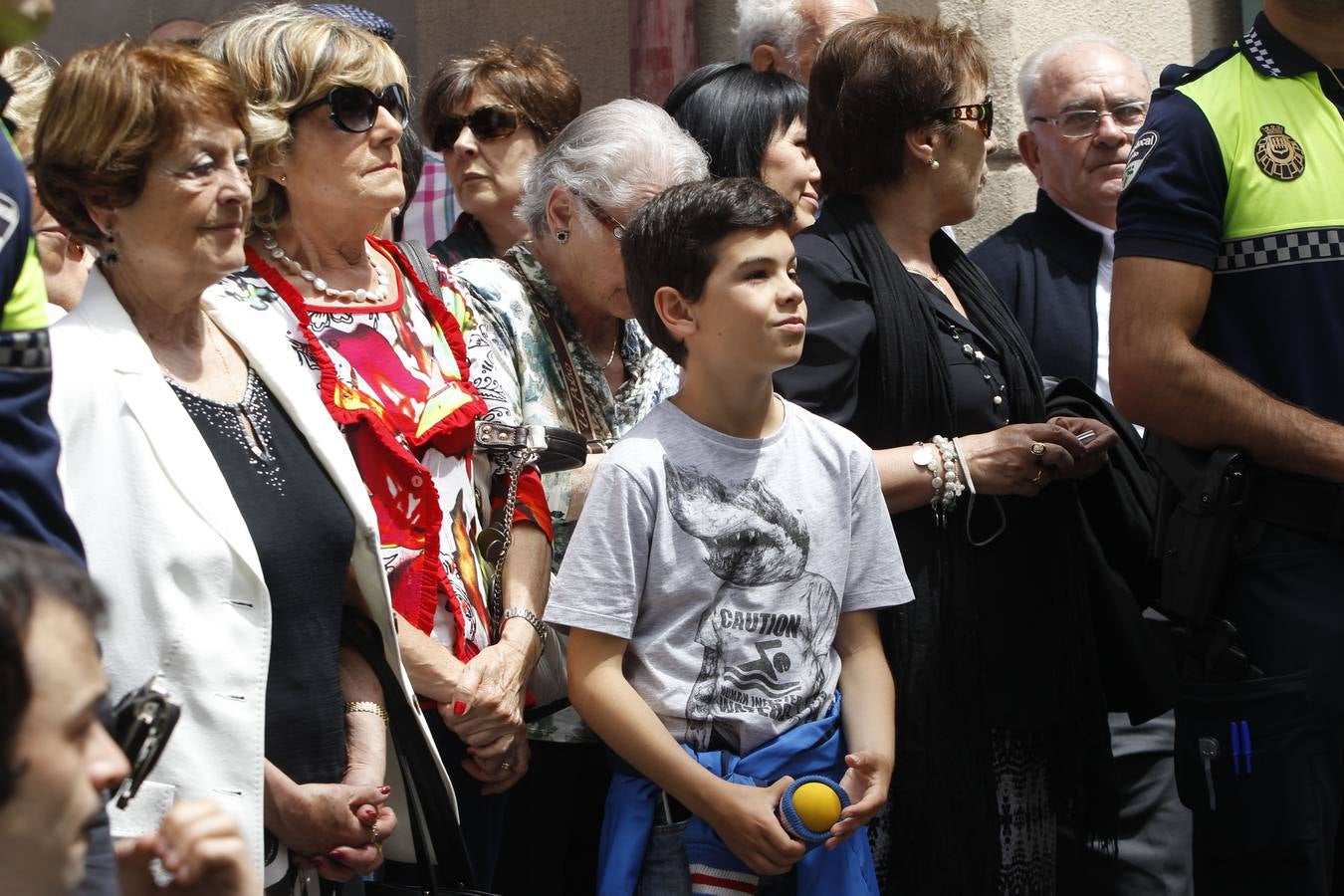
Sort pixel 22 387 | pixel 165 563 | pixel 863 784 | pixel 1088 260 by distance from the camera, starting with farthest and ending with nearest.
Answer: pixel 1088 260 → pixel 863 784 → pixel 165 563 → pixel 22 387

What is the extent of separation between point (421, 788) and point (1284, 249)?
176 centimetres

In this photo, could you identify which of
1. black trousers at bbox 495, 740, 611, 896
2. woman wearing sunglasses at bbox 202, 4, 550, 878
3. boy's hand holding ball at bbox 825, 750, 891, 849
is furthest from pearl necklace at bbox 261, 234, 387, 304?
boy's hand holding ball at bbox 825, 750, 891, 849

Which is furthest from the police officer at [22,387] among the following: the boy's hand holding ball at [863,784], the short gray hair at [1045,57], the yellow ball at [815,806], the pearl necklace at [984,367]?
the short gray hair at [1045,57]

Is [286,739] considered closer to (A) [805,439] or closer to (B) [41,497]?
(B) [41,497]

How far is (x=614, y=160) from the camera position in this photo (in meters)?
3.42

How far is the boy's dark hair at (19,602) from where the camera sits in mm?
1381

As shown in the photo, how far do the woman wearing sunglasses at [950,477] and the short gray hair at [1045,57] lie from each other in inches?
51.7

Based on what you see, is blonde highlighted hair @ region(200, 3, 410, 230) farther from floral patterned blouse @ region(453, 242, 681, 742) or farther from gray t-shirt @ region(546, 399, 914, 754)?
gray t-shirt @ region(546, 399, 914, 754)

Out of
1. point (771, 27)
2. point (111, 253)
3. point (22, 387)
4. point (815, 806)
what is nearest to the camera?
point (22, 387)

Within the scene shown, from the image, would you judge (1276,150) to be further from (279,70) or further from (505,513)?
(279,70)

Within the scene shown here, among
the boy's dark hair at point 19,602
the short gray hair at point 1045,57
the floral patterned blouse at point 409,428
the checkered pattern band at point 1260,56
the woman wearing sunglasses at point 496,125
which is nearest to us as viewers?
the boy's dark hair at point 19,602

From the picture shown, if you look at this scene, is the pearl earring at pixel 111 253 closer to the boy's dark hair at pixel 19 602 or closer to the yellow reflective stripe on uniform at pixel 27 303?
the yellow reflective stripe on uniform at pixel 27 303

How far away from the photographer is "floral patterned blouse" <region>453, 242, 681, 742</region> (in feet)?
10.4

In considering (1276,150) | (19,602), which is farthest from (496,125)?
(19,602)
